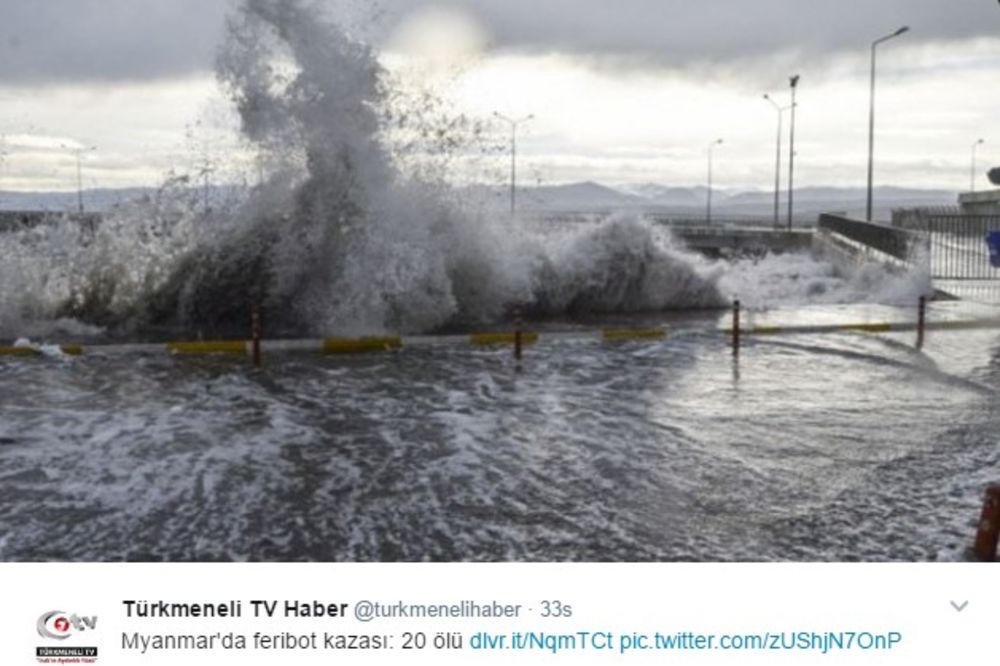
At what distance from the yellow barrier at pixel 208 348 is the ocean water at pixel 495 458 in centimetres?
61

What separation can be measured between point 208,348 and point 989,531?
11.3 m

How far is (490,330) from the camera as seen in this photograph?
17688 mm

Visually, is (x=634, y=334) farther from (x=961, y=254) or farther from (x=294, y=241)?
(x=961, y=254)

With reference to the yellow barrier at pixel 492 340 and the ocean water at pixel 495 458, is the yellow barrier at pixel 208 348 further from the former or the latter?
the yellow barrier at pixel 492 340

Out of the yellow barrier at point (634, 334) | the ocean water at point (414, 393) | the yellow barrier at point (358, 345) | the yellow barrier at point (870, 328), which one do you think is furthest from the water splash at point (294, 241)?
the yellow barrier at point (870, 328)

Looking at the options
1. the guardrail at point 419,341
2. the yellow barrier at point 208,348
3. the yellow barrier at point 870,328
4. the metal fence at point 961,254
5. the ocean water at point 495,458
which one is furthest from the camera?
the metal fence at point 961,254

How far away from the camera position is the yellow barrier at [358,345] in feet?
47.2

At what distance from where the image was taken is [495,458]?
25.8 ft

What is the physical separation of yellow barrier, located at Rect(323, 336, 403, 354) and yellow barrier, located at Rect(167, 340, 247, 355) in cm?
127

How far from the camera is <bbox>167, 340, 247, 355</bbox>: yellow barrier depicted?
45.7 feet

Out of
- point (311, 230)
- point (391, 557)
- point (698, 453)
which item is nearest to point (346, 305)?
point (311, 230)

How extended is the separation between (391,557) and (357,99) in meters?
14.4

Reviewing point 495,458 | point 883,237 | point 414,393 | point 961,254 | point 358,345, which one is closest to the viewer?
point 495,458

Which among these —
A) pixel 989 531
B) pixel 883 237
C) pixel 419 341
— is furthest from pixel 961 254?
pixel 989 531
